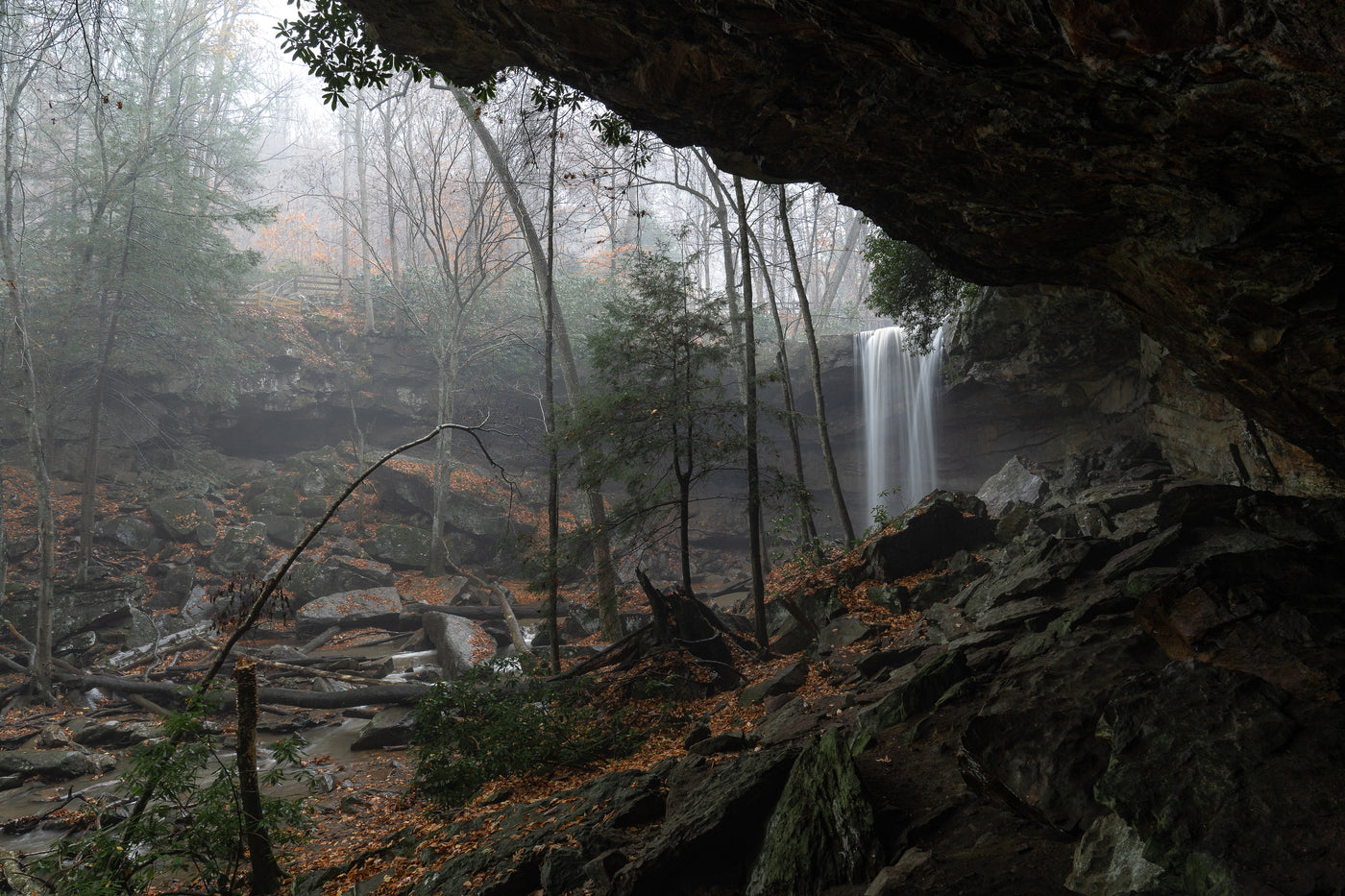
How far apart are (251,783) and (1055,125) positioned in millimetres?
7319

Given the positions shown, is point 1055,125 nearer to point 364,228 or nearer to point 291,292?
point 364,228

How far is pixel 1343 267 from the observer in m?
4.02

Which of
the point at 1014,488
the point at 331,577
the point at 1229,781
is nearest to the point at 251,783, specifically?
the point at 1229,781

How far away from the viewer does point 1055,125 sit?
13.2 feet

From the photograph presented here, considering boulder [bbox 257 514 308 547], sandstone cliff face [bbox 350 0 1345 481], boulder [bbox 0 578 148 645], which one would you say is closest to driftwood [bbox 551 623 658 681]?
sandstone cliff face [bbox 350 0 1345 481]

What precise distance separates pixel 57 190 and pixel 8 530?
959 cm

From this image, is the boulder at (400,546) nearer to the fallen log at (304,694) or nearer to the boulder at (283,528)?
the boulder at (283,528)

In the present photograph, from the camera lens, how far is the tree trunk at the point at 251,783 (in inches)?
201

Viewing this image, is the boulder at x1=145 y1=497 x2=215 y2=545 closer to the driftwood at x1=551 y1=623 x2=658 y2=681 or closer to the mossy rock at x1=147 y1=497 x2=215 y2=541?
the mossy rock at x1=147 y1=497 x2=215 y2=541

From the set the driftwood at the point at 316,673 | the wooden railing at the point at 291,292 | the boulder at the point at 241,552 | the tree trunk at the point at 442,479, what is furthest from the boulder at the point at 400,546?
the wooden railing at the point at 291,292

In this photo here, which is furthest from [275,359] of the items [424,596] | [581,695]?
[581,695]

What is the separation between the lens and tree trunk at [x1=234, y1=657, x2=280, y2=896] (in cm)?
511

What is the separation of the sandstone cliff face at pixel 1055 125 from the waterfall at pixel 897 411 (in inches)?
543

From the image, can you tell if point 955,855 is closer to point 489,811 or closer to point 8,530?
point 489,811
